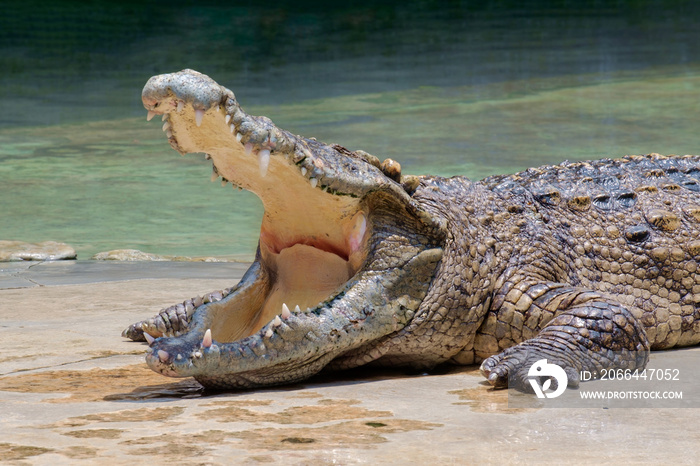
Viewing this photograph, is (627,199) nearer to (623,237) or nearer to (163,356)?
(623,237)

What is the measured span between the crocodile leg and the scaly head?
396 mm

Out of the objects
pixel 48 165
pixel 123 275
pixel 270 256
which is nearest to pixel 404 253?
pixel 270 256

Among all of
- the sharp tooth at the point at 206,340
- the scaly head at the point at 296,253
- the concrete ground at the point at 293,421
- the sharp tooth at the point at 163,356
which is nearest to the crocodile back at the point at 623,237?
the concrete ground at the point at 293,421

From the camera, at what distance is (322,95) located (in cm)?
1431

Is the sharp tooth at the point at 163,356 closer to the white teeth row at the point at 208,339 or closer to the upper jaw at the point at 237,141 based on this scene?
the white teeth row at the point at 208,339

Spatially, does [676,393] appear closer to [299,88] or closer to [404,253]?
[404,253]

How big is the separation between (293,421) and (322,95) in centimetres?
1179

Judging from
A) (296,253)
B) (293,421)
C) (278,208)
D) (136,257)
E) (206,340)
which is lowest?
(293,421)

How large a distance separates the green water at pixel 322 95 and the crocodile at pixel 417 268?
3411mm

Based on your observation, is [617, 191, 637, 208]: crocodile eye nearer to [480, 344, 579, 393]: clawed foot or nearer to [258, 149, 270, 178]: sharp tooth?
[480, 344, 579, 393]: clawed foot

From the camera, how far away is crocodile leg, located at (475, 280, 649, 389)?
3334 millimetres

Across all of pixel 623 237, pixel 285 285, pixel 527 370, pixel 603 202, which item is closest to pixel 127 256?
pixel 285 285

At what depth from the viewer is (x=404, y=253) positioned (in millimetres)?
3674

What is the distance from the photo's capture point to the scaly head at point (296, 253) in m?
3.14
